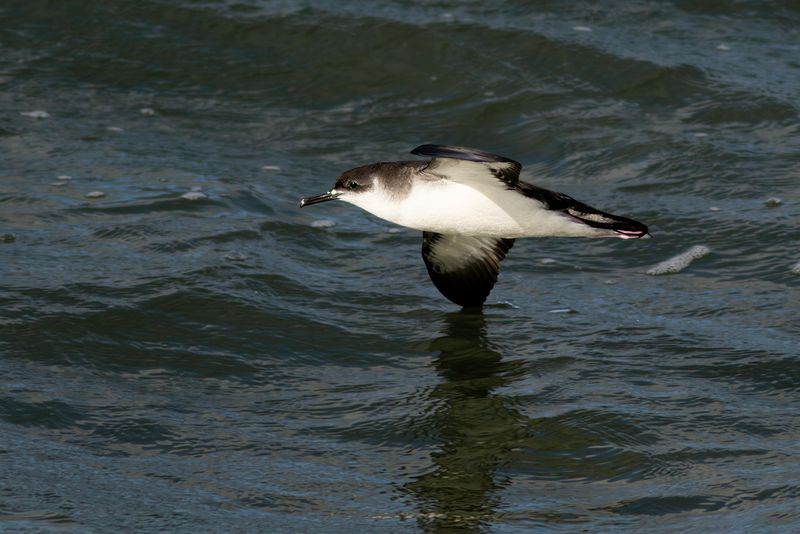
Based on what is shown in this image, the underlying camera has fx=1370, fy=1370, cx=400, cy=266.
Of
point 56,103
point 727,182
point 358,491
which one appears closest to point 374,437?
point 358,491

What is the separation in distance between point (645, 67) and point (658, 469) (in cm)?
596

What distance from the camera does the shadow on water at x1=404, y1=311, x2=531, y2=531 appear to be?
17.7 feet

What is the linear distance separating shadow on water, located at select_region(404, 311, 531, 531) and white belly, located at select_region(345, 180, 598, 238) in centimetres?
72

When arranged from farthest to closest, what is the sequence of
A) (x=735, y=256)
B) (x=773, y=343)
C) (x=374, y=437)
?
(x=735, y=256) → (x=773, y=343) → (x=374, y=437)

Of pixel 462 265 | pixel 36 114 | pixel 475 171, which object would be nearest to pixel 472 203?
pixel 475 171

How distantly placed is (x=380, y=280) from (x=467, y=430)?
2.07 m

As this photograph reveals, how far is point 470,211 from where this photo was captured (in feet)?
21.9

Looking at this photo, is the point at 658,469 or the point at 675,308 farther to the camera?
the point at 675,308

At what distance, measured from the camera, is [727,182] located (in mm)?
9219

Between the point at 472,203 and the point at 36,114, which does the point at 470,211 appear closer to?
the point at 472,203

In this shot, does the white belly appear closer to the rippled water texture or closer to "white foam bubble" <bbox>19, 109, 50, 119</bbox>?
the rippled water texture

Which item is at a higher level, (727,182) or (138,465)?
(727,182)

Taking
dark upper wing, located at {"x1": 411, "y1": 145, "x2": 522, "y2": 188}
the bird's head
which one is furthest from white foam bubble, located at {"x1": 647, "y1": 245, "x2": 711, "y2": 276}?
the bird's head

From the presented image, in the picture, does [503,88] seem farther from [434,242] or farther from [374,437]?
[374,437]
